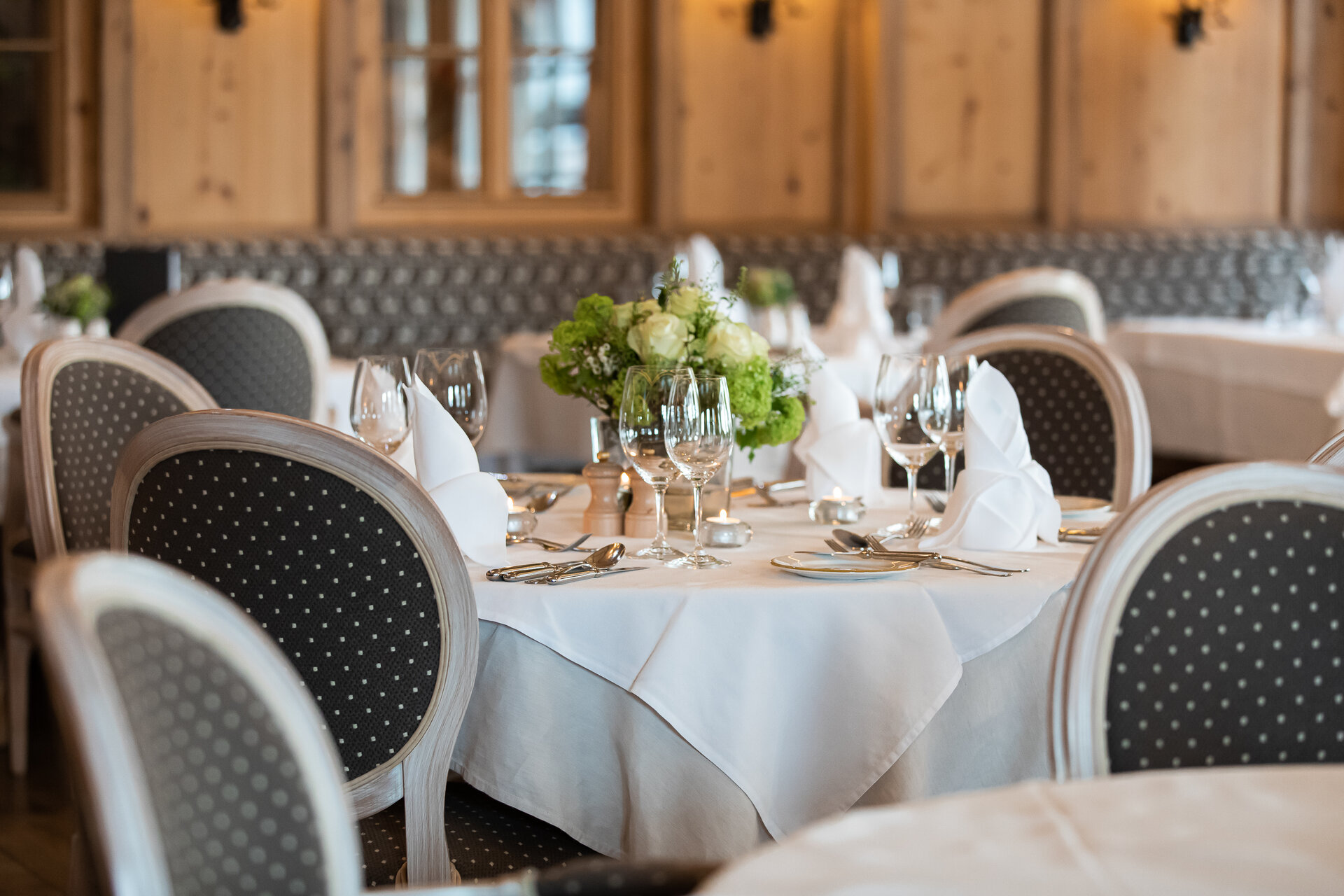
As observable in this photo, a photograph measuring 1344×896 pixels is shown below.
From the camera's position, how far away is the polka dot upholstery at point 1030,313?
4273 millimetres

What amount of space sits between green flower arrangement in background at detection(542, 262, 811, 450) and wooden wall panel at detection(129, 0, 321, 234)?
15.4 feet

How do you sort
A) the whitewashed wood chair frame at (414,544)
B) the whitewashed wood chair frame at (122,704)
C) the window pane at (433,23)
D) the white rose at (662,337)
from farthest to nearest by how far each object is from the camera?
the window pane at (433,23) → the white rose at (662,337) → the whitewashed wood chair frame at (414,544) → the whitewashed wood chair frame at (122,704)

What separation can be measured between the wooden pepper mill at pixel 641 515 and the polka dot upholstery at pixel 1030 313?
2390 millimetres

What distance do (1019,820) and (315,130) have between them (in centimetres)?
605

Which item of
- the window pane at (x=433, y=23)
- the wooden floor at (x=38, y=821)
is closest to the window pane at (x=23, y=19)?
the window pane at (x=433, y=23)

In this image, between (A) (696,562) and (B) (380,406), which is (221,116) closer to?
(B) (380,406)

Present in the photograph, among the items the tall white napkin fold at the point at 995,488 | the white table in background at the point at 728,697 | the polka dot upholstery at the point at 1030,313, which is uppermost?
the polka dot upholstery at the point at 1030,313

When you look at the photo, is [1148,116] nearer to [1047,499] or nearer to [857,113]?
[857,113]

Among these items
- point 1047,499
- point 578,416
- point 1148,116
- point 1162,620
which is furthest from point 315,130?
point 1162,620

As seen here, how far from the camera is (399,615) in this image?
5.24 ft

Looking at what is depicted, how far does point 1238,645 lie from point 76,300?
398 cm

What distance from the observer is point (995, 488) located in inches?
77.0

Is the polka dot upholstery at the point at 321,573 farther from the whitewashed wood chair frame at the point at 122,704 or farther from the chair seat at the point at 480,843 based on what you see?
the whitewashed wood chair frame at the point at 122,704

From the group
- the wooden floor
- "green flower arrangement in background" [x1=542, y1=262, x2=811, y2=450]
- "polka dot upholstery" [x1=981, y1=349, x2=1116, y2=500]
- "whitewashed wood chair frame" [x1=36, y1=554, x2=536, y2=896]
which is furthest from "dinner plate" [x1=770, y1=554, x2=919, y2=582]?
the wooden floor
